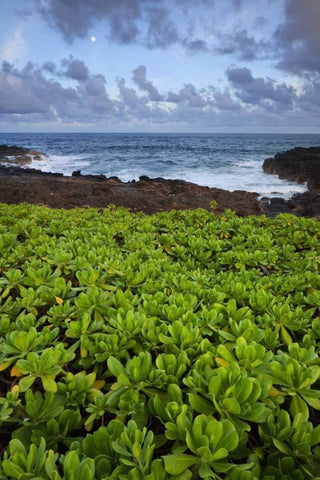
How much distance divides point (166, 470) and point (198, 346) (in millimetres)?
584

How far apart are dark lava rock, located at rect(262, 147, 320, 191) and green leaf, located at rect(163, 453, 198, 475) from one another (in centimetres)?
2203

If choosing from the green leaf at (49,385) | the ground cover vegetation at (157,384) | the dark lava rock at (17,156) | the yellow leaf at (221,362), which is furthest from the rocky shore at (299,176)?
the dark lava rock at (17,156)

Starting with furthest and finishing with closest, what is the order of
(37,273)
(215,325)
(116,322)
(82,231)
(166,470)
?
(82,231)
(37,273)
(215,325)
(116,322)
(166,470)

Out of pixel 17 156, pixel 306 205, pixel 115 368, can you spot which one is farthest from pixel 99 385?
pixel 17 156

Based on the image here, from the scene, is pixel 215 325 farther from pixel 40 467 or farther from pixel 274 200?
pixel 274 200

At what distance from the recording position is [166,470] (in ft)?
2.88

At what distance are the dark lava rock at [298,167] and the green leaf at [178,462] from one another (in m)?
22.0

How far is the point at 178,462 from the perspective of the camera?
90 cm

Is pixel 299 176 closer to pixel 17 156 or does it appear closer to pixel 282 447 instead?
pixel 282 447

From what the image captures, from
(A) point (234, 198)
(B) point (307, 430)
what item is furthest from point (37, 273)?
(A) point (234, 198)

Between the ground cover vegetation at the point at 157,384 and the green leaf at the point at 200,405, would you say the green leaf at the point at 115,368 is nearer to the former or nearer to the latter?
the ground cover vegetation at the point at 157,384

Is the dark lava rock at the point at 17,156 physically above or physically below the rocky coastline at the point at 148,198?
above

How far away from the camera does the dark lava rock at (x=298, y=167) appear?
21406 mm

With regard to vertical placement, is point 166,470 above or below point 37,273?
below
